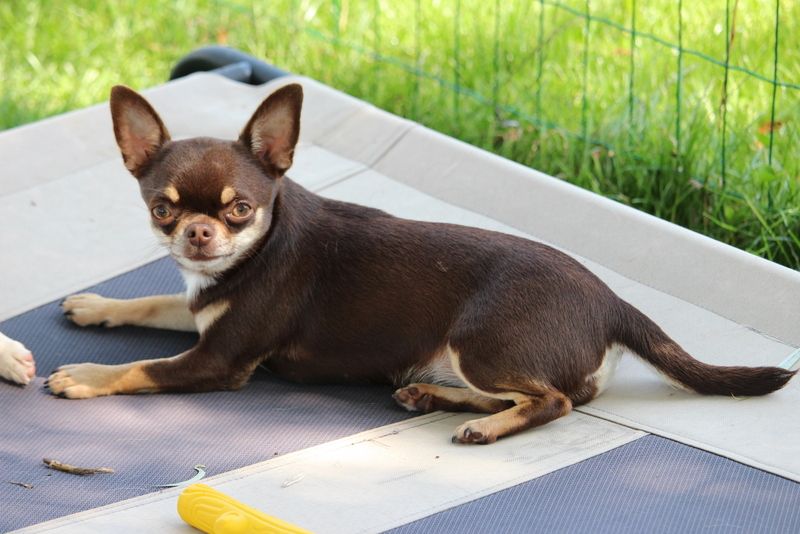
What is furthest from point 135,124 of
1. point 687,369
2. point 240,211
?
point 687,369

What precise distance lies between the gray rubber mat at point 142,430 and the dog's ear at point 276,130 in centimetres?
63

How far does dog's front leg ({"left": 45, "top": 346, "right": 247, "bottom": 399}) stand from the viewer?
3248 millimetres

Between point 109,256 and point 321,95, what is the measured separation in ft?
4.28

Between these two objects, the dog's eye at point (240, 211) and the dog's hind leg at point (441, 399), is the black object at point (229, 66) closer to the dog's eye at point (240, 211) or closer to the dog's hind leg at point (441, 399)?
the dog's eye at point (240, 211)

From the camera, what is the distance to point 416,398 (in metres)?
3.15

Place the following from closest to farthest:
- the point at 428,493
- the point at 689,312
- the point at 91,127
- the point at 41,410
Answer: the point at 428,493
the point at 41,410
the point at 689,312
the point at 91,127

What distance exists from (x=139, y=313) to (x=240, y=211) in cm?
67

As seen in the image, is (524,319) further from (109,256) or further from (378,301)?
(109,256)

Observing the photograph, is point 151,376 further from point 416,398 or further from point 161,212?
point 416,398

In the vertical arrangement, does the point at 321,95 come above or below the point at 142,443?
above

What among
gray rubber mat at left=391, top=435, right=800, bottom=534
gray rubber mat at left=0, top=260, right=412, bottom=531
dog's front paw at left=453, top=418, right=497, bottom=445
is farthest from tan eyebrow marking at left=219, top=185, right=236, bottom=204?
gray rubber mat at left=391, top=435, right=800, bottom=534

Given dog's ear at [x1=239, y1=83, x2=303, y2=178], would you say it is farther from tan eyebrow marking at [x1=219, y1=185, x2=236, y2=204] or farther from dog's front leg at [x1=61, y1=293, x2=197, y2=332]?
dog's front leg at [x1=61, y1=293, x2=197, y2=332]

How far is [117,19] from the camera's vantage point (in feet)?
22.2

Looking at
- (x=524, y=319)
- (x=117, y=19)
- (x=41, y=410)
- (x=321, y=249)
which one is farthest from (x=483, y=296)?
(x=117, y=19)
